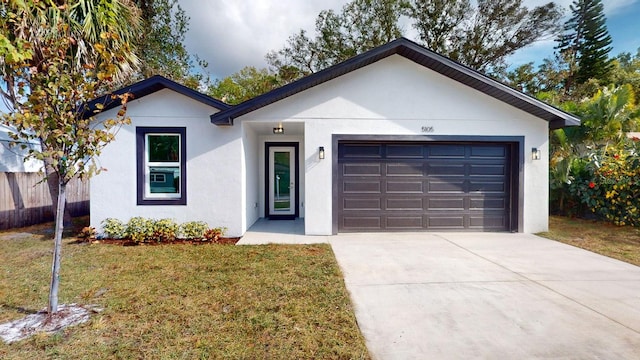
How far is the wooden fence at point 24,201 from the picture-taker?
8.35 metres

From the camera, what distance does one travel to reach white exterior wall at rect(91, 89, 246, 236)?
718 centimetres

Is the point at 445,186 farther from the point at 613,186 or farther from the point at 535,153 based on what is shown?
the point at 613,186

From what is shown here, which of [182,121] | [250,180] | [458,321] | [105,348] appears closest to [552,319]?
[458,321]

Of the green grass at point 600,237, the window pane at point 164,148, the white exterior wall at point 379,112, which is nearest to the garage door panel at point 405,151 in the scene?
the white exterior wall at point 379,112

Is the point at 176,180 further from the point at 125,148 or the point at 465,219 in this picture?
the point at 465,219

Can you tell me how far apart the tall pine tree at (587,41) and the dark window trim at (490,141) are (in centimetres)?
1770

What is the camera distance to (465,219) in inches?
312

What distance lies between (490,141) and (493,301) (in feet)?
17.2

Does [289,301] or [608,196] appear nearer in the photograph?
[289,301]

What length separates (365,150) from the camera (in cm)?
778

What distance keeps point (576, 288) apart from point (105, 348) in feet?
19.2

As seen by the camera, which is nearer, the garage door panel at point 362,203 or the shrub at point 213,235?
the shrub at point 213,235

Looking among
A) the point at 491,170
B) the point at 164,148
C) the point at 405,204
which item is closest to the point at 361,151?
the point at 405,204

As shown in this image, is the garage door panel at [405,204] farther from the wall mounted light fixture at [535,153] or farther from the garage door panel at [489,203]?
the wall mounted light fixture at [535,153]
